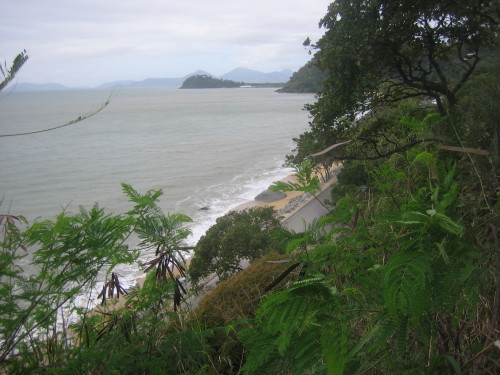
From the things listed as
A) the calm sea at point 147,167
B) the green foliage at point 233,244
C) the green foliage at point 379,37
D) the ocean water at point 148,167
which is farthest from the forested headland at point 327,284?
the calm sea at point 147,167

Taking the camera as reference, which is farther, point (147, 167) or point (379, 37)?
point (147, 167)

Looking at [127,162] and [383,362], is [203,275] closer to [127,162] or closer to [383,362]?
[383,362]

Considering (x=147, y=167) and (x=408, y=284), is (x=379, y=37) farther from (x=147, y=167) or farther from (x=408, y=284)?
(x=147, y=167)

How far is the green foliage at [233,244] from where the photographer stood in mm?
10250

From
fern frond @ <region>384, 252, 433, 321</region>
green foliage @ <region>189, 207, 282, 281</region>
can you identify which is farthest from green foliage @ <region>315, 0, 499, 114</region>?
fern frond @ <region>384, 252, 433, 321</region>

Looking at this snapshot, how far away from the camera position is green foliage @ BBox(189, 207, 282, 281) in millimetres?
10250

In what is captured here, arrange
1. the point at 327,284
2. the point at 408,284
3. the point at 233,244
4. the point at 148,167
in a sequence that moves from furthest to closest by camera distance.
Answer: the point at 148,167 < the point at 233,244 < the point at 327,284 < the point at 408,284

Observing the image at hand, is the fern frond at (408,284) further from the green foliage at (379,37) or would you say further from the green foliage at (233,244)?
the green foliage at (233,244)

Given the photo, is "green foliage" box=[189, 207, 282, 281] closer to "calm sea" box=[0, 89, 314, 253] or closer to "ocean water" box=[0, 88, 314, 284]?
"ocean water" box=[0, 88, 314, 284]

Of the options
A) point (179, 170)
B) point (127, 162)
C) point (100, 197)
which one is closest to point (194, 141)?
point (127, 162)

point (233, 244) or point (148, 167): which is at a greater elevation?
point (233, 244)

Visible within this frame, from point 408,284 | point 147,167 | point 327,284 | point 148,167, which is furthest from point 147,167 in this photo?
point 408,284

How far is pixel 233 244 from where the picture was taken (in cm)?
1055

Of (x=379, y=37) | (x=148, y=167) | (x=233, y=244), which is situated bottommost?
(x=148, y=167)
